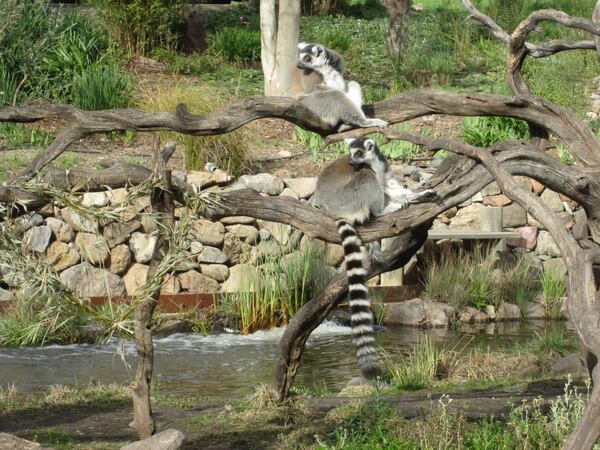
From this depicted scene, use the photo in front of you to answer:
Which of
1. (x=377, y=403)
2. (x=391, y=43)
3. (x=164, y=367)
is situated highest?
(x=391, y=43)

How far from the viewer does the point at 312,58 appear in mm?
8242

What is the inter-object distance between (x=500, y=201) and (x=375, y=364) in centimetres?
866

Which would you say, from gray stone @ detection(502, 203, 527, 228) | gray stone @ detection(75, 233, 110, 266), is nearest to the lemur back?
gray stone @ detection(75, 233, 110, 266)

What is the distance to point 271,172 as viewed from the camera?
14.2 meters

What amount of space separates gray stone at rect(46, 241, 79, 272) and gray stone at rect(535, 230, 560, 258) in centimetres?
671

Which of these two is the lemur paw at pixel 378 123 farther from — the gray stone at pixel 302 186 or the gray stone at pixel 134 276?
the gray stone at pixel 302 186

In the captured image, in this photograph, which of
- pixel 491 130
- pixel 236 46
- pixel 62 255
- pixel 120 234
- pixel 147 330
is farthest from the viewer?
pixel 236 46

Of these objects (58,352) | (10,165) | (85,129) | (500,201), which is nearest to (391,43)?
Result: (500,201)

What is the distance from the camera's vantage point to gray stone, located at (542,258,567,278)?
44.0 ft

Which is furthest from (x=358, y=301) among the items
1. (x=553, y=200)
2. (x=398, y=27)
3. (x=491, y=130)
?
(x=398, y=27)

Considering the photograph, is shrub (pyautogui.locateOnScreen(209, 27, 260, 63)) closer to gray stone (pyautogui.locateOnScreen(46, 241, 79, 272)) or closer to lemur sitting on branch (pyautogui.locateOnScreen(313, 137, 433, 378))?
gray stone (pyautogui.locateOnScreen(46, 241, 79, 272))

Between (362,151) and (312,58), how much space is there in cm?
107

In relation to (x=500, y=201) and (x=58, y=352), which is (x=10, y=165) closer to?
(x=58, y=352)

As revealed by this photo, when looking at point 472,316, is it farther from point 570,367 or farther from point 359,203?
point 359,203
